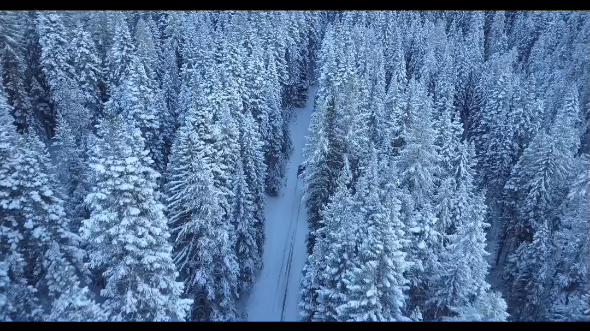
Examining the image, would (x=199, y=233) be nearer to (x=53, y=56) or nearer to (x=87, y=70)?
(x=87, y=70)

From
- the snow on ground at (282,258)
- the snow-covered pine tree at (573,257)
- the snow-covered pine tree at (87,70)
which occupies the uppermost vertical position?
the snow-covered pine tree at (87,70)

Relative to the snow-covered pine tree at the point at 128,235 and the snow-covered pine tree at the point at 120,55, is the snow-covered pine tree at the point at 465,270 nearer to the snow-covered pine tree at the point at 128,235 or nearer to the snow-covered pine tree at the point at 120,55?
the snow-covered pine tree at the point at 128,235

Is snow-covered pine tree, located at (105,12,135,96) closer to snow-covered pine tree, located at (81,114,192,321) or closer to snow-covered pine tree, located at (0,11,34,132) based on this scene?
snow-covered pine tree, located at (0,11,34,132)

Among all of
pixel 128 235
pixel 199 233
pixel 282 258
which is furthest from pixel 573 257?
pixel 128 235

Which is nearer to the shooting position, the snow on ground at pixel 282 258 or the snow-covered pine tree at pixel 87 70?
the snow on ground at pixel 282 258

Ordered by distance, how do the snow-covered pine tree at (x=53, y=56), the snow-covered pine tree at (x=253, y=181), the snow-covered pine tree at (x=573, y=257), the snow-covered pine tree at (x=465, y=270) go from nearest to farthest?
the snow-covered pine tree at (x=465, y=270) → the snow-covered pine tree at (x=573, y=257) → the snow-covered pine tree at (x=253, y=181) → the snow-covered pine tree at (x=53, y=56)

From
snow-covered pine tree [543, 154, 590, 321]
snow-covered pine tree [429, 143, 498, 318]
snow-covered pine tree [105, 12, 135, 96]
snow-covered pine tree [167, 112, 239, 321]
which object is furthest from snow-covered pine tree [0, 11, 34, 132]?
snow-covered pine tree [543, 154, 590, 321]

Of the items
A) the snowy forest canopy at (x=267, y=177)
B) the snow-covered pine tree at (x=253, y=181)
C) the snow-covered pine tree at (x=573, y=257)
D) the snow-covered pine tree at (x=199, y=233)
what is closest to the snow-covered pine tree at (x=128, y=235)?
the snowy forest canopy at (x=267, y=177)

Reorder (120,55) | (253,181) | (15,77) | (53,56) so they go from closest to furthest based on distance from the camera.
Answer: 1. (253,181)
2. (15,77)
3. (53,56)
4. (120,55)
